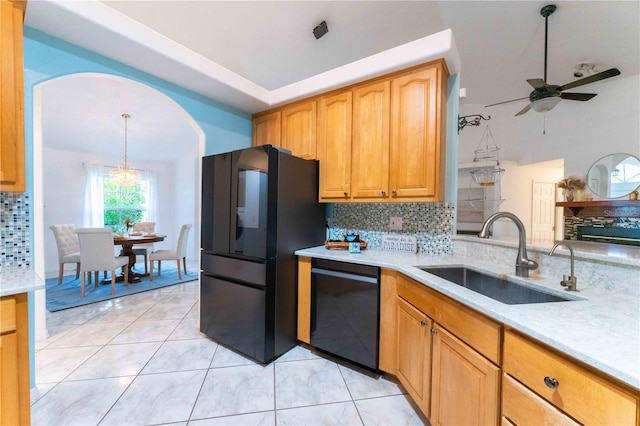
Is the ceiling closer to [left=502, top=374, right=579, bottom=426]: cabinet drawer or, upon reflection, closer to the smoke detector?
the smoke detector

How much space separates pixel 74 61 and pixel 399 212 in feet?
8.82

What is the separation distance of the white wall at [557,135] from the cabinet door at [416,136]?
9.06 ft

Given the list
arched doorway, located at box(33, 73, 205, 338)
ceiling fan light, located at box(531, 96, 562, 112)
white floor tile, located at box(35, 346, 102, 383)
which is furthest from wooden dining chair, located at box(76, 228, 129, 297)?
ceiling fan light, located at box(531, 96, 562, 112)

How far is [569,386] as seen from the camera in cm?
71

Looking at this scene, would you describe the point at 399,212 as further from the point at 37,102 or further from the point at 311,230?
the point at 37,102

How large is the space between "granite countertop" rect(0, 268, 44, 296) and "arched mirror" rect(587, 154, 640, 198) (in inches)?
231

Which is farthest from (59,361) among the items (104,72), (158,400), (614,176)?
(614,176)

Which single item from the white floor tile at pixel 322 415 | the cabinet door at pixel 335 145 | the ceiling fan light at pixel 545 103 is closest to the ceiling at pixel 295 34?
the cabinet door at pixel 335 145

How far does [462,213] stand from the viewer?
535cm

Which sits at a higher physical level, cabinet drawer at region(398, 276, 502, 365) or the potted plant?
the potted plant

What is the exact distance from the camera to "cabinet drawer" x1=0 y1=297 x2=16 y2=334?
107 centimetres

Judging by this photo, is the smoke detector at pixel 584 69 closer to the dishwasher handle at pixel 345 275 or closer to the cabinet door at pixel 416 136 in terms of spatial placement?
the cabinet door at pixel 416 136

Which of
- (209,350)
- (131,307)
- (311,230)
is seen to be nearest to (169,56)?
(311,230)

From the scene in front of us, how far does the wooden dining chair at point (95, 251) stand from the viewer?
11.3 ft
